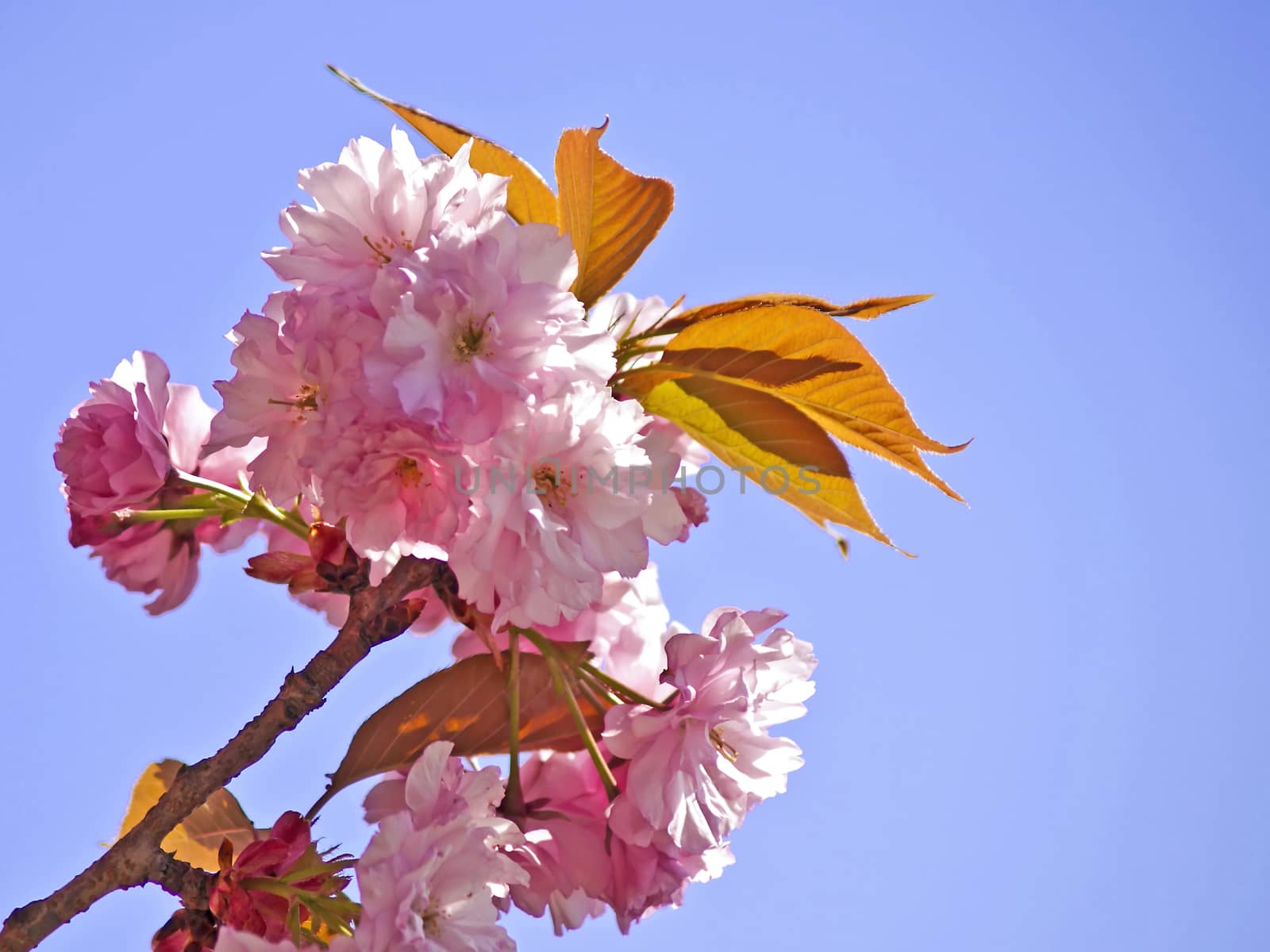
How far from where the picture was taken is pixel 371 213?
71 centimetres

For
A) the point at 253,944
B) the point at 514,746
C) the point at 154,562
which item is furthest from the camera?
the point at 154,562

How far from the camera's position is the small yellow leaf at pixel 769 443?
2.61 ft

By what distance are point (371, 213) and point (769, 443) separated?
0.30 metres

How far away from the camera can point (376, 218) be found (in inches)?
28.0

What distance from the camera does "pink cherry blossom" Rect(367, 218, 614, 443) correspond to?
64 cm

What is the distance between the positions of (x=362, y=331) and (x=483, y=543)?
13 cm

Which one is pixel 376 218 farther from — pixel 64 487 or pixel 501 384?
pixel 64 487

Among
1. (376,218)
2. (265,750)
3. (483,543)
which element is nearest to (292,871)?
(265,750)

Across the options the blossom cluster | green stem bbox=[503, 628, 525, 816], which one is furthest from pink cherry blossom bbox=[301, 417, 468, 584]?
green stem bbox=[503, 628, 525, 816]

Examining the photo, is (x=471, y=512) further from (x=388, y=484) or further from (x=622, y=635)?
(x=622, y=635)

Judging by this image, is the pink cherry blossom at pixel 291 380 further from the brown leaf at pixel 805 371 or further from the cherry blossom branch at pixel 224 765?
the brown leaf at pixel 805 371

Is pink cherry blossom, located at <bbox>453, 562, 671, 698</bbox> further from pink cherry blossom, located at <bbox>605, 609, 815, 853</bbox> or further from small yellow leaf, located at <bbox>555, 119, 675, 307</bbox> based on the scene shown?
small yellow leaf, located at <bbox>555, 119, 675, 307</bbox>

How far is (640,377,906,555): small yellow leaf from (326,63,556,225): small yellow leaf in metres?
0.15

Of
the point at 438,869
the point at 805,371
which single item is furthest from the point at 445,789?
the point at 805,371
